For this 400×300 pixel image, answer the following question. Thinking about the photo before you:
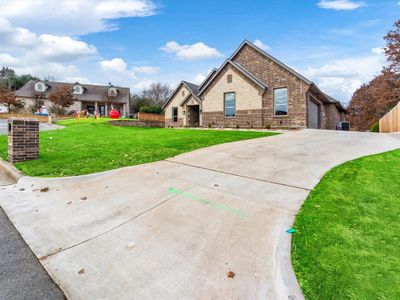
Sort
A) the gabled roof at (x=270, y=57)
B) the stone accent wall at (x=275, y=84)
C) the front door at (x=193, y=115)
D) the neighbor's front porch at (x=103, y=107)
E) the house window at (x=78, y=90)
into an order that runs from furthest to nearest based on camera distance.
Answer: the neighbor's front porch at (x=103, y=107)
the house window at (x=78, y=90)
the front door at (x=193, y=115)
the stone accent wall at (x=275, y=84)
the gabled roof at (x=270, y=57)

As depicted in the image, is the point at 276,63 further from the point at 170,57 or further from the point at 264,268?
the point at 264,268

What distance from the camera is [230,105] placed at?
20.9m

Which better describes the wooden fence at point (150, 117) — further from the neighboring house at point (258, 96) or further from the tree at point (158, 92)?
the tree at point (158, 92)

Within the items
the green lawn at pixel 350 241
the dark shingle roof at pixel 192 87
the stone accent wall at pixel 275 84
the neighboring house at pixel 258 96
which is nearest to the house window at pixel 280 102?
the neighboring house at pixel 258 96

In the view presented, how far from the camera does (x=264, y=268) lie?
2604mm

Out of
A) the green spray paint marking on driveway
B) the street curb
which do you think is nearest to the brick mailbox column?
the street curb

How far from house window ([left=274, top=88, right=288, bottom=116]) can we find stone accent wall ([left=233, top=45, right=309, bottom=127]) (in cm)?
23

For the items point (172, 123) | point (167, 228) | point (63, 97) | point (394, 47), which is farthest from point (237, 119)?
point (63, 97)

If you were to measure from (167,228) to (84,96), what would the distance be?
47.3 metres

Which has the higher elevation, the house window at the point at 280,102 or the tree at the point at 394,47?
the tree at the point at 394,47

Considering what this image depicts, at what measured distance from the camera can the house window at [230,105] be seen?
20.7 meters

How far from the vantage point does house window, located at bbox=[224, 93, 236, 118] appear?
20.7 m

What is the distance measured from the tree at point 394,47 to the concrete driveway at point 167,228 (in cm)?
2957

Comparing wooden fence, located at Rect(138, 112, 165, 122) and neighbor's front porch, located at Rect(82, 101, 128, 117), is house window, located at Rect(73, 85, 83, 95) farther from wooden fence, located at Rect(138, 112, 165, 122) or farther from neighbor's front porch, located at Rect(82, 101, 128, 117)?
wooden fence, located at Rect(138, 112, 165, 122)
